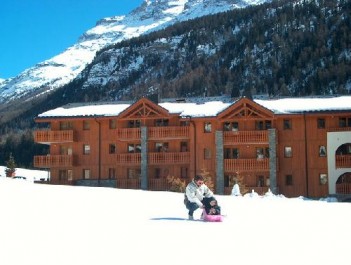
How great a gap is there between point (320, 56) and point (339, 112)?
120 meters

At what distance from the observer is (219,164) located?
1833 inches

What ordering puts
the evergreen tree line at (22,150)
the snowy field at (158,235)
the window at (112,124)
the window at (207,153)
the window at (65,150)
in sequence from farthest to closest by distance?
the evergreen tree line at (22,150) < the window at (65,150) < the window at (112,124) < the window at (207,153) < the snowy field at (158,235)

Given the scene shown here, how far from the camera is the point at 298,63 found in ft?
533

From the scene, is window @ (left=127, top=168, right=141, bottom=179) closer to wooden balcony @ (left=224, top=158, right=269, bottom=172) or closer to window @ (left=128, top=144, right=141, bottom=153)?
window @ (left=128, top=144, right=141, bottom=153)

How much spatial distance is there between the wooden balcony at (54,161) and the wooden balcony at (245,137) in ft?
49.0

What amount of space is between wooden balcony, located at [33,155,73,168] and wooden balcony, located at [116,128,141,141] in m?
5.45

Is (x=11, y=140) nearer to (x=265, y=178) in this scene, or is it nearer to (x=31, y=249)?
(x=265, y=178)

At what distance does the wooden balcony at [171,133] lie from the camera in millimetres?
48562

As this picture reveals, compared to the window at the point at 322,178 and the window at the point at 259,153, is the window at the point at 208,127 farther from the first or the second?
the window at the point at 322,178

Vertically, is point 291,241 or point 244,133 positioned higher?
point 244,133

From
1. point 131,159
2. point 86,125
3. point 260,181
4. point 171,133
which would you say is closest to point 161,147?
point 171,133

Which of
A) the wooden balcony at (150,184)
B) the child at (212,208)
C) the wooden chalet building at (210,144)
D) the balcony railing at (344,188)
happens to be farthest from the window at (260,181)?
the child at (212,208)

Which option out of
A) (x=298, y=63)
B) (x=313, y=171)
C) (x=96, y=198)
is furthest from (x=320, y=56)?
(x=96, y=198)

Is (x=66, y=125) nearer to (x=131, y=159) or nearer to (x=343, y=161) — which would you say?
(x=131, y=159)
